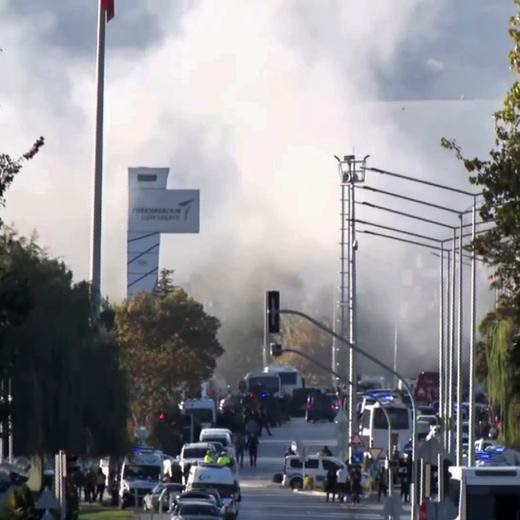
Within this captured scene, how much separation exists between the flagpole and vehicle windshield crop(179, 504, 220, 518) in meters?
6.00

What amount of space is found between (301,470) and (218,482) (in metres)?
14.8

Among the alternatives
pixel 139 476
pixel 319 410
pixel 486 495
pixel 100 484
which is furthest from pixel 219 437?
pixel 486 495

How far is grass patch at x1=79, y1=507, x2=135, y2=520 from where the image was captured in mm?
56287

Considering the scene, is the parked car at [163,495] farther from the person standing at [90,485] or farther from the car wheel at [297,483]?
the car wheel at [297,483]

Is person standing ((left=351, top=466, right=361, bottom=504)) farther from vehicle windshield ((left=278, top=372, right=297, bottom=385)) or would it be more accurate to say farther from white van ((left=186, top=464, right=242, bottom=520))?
vehicle windshield ((left=278, top=372, right=297, bottom=385))

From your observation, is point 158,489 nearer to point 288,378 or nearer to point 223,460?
point 223,460

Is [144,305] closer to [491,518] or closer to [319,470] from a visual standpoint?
[319,470]

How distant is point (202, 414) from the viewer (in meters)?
94.2

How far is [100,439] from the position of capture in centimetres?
5116

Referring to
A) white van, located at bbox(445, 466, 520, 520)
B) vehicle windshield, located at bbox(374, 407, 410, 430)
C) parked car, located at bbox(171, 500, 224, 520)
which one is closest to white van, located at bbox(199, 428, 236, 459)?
vehicle windshield, located at bbox(374, 407, 410, 430)

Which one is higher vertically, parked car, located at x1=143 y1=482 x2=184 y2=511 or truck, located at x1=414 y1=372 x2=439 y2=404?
truck, located at x1=414 y1=372 x2=439 y2=404

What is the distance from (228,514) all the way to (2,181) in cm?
2252

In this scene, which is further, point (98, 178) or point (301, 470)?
point (301, 470)

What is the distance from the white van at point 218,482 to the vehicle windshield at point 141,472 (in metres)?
6.06
